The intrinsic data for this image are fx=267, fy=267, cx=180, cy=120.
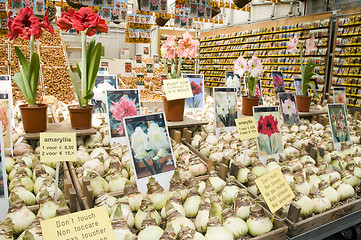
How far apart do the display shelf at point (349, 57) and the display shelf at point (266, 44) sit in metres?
0.29

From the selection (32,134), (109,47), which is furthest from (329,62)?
(109,47)

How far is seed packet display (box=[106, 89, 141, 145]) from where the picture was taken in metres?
1.92

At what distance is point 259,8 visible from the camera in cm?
1023

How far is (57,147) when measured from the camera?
1.18 m

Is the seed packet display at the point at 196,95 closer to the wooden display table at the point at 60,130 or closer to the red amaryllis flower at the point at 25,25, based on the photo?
the wooden display table at the point at 60,130

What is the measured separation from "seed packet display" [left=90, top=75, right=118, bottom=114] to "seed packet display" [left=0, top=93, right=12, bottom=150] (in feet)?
2.55

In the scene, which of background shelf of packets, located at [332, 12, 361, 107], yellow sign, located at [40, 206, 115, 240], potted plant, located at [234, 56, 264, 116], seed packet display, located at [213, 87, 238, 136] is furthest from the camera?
background shelf of packets, located at [332, 12, 361, 107]

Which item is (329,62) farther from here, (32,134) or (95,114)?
(32,134)

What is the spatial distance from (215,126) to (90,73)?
3.64ft

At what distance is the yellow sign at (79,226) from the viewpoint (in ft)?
2.51

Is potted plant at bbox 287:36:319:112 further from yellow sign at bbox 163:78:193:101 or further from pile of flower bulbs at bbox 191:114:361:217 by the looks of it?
yellow sign at bbox 163:78:193:101

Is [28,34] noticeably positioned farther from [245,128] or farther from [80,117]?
[245,128]

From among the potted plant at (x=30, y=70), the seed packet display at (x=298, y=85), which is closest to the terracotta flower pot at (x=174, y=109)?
the potted plant at (x=30, y=70)

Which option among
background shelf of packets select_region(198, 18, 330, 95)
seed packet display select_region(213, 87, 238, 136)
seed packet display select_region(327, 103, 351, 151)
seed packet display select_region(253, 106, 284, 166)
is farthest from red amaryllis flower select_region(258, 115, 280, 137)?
background shelf of packets select_region(198, 18, 330, 95)
